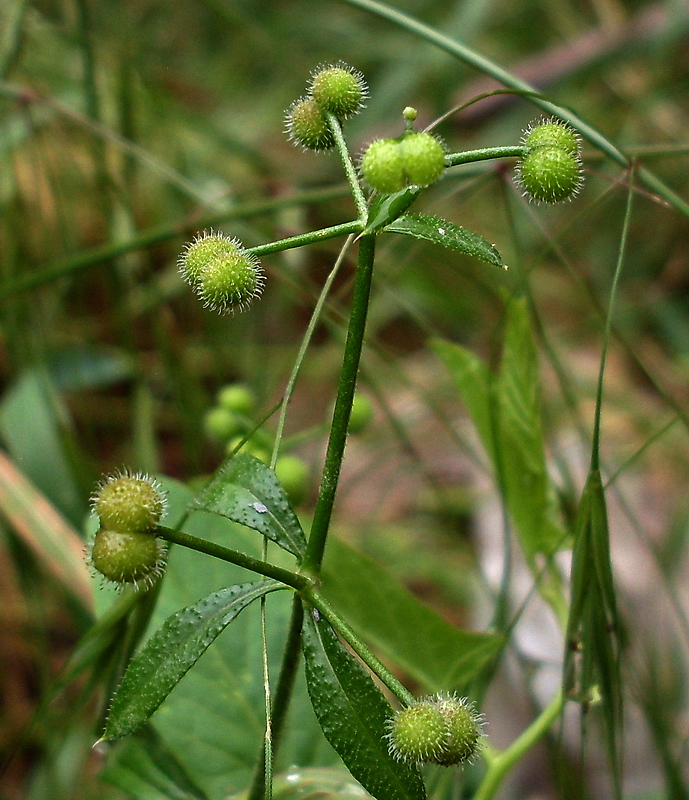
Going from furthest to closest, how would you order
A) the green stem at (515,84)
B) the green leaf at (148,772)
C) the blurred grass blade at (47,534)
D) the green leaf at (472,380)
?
1. the blurred grass blade at (47,534)
2. the green leaf at (472,380)
3. the green stem at (515,84)
4. the green leaf at (148,772)

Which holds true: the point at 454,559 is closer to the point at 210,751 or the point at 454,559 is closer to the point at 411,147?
the point at 210,751

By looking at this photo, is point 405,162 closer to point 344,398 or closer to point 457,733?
point 344,398

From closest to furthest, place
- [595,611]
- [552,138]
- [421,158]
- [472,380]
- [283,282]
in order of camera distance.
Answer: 1. [421,158]
2. [552,138]
3. [595,611]
4. [472,380]
5. [283,282]

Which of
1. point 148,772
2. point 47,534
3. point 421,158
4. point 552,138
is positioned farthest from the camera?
point 47,534

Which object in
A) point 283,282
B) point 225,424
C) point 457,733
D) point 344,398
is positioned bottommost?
point 457,733

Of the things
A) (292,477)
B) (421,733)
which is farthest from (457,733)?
(292,477)

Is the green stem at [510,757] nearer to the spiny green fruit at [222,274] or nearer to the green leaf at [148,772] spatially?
the green leaf at [148,772]

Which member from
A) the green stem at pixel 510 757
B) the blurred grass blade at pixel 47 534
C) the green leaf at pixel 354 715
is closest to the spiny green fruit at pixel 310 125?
the green leaf at pixel 354 715
